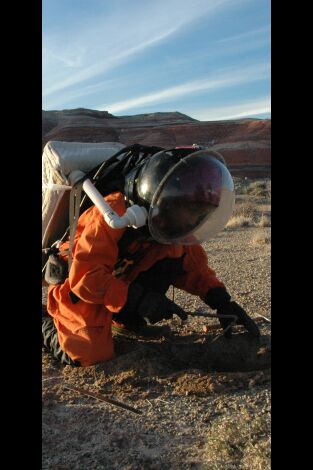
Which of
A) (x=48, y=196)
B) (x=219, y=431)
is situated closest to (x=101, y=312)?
(x=48, y=196)

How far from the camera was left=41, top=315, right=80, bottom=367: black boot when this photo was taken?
3420 mm

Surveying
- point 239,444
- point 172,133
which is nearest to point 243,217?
point 239,444

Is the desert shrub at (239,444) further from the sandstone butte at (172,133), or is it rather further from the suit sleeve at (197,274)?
the sandstone butte at (172,133)

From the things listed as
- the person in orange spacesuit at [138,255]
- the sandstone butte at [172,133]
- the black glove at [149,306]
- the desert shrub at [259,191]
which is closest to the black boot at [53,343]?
the person in orange spacesuit at [138,255]

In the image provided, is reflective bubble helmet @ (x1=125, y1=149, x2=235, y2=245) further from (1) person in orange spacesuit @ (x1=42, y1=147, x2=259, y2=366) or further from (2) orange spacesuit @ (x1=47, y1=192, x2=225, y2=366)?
(2) orange spacesuit @ (x1=47, y1=192, x2=225, y2=366)

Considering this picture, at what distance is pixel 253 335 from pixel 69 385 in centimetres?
126

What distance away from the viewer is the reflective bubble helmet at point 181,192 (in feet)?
9.96

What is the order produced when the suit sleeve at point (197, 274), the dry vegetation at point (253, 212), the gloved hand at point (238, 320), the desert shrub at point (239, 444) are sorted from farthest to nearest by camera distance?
the dry vegetation at point (253, 212) < the suit sleeve at point (197, 274) < the gloved hand at point (238, 320) < the desert shrub at point (239, 444)

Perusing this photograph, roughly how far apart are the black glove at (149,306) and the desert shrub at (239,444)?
799mm

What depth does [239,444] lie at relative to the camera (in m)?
2.39

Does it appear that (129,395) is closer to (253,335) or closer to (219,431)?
(219,431)

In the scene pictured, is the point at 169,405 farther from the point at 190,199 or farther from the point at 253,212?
the point at 253,212

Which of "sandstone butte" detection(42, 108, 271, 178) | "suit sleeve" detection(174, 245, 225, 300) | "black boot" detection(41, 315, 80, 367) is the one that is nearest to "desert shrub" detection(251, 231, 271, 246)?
"suit sleeve" detection(174, 245, 225, 300)
